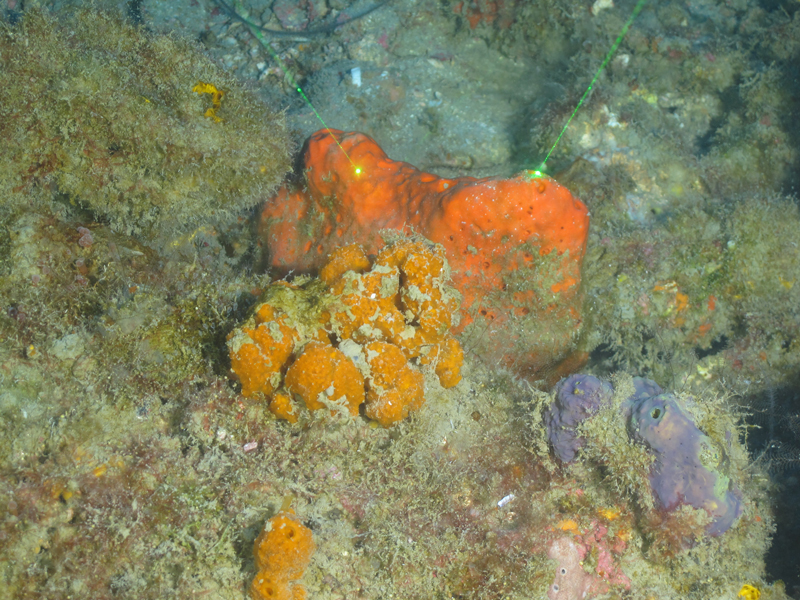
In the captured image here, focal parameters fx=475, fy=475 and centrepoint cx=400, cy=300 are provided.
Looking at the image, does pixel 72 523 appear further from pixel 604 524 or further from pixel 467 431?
pixel 604 524

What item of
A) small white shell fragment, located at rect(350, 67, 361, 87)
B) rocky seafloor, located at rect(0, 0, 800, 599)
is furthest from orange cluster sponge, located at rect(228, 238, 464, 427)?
small white shell fragment, located at rect(350, 67, 361, 87)

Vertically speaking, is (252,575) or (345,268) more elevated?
(345,268)

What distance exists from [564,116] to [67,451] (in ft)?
18.5

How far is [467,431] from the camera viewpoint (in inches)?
122

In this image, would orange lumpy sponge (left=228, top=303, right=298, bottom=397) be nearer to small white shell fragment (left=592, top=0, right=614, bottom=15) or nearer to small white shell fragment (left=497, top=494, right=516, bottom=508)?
small white shell fragment (left=497, top=494, right=516, bottom=508)

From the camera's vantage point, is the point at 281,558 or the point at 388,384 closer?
the point at 281,558

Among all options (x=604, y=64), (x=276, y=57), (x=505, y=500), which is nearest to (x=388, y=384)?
(x=505, y=500)

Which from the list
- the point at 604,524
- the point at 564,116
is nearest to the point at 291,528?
the point at 604,524

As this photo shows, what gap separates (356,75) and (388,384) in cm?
462

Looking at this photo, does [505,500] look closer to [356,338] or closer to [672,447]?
[672,447]

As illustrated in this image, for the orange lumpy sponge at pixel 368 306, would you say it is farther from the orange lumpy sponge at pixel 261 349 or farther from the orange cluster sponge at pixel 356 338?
the orange lumpy sponge at pixel 261 349

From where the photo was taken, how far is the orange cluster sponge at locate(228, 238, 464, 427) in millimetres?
2711

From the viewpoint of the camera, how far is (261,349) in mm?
2732

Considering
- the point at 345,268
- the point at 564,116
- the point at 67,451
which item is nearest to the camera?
the point at 67,451
